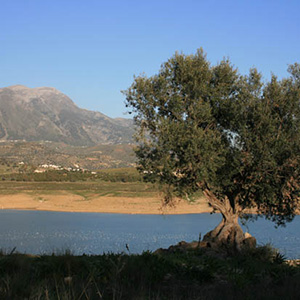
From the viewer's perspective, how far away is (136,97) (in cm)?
2506

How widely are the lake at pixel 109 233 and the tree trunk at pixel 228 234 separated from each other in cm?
1098

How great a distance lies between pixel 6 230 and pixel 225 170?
41948 millimetres

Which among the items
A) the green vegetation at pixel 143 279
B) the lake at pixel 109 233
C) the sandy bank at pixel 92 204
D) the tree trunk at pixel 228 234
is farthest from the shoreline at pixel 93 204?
the green vegetation at pixel 143 279

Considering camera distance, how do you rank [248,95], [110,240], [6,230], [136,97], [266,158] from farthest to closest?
[6,230], [110,240], [136,97], [248,95], [266,158]

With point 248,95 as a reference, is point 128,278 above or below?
below

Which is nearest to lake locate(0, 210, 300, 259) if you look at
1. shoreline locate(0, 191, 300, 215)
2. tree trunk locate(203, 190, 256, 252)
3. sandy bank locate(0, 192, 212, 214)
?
shoreline locate(0, 191, 300, 215)

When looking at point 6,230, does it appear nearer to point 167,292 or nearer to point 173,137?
point 173,137

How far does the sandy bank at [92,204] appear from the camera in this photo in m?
88.6

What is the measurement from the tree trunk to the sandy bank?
199 ft

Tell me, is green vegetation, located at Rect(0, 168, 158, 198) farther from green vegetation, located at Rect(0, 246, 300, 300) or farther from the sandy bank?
green vegetation, located at Rect(0, 246, 300, 300)

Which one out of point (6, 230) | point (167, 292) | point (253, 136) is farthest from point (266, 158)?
point (6, 230)

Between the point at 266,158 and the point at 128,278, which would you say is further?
the point at 266,158

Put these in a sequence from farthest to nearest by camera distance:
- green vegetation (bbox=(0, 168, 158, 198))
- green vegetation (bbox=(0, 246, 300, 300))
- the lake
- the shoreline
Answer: green vegetation (bbox=(0, 168, 158, 198)) → the shoreline → the lake → green vegetation (bbox=(0, 246, 300, 300))

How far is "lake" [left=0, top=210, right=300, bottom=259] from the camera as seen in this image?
41.1 m
